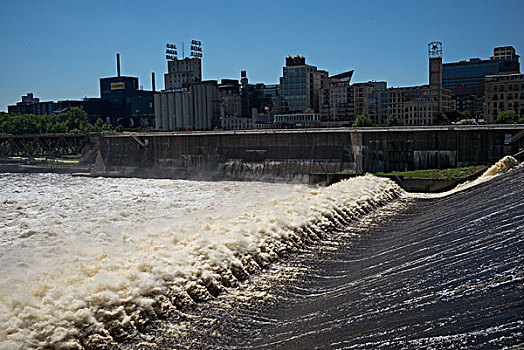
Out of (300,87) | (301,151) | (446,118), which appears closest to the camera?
(301,151)

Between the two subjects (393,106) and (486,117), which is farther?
(393,106)

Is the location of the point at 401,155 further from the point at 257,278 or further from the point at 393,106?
the point at 393,106

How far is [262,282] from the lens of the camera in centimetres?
1418

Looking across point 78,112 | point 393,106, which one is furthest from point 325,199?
point 78,112

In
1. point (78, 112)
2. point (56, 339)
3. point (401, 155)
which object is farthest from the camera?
point (78, 112)

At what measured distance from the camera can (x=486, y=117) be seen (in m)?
113

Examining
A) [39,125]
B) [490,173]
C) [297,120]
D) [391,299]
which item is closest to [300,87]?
[297,120]

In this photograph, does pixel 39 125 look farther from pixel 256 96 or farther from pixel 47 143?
pixel 256 96

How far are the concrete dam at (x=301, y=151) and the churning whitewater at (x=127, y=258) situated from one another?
48.9 feet

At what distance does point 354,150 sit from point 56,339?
46.5 meters

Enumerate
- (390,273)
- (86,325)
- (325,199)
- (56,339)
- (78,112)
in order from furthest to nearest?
(78,112) → (325,199) → (390,273) → (86,325) → (56,339)

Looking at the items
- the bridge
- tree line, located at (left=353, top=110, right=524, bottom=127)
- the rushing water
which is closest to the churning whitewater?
the rushing water

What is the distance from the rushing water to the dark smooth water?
0.05m

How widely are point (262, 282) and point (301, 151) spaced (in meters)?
43.0
